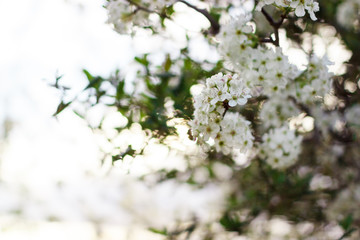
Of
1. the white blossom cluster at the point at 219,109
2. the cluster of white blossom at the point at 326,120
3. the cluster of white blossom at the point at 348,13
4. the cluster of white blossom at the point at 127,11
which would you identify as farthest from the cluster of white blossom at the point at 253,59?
the cluster of white blossom at the point at 348,13

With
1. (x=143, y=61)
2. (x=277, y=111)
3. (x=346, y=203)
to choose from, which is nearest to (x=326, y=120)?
(x=277, y=111)

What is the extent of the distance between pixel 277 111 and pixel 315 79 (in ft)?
1.27

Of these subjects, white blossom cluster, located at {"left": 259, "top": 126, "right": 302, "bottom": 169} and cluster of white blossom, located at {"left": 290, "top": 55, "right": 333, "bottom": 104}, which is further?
white blossom cluster, located at {"left": 259, "top": 126, "right": 302, "bottom": 169}

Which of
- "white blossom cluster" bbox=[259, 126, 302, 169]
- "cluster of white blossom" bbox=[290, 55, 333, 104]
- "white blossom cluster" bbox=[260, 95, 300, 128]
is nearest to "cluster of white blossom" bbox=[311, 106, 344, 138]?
"white blossom cluster" bbox=[260, 95, 300, 128]

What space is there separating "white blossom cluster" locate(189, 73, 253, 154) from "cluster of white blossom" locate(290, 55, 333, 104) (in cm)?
36

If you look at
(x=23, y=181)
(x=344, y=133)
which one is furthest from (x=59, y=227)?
(x=344, y=133)

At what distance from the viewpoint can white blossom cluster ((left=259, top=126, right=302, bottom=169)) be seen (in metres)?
1.67

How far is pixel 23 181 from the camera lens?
5.42m

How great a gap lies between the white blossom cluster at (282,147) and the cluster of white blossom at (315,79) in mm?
213

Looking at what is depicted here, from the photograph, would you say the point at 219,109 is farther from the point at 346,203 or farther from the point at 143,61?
the point at 346,203

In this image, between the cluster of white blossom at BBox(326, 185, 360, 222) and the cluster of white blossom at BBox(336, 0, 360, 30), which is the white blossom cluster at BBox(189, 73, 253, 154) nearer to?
the cluster of white blossom at BBox(336, 0, 360, 30)

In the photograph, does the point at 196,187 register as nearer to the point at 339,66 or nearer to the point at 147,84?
the point at 147,84

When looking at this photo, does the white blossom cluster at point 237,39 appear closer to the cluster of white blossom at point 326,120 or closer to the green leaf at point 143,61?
the green leaf at point 143,61

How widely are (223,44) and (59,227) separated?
398 centimetres
